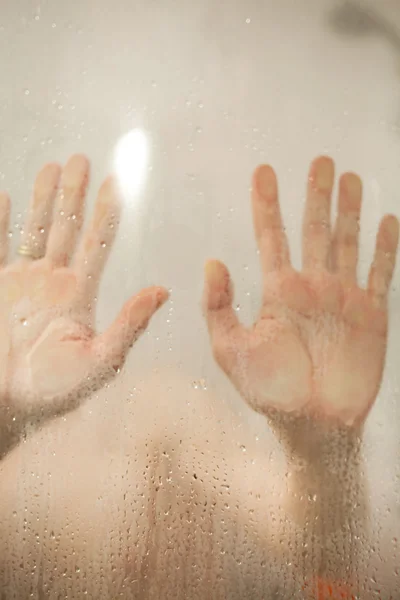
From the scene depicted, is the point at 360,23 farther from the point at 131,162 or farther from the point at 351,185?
the point at 131,162

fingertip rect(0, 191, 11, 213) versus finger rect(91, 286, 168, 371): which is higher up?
fingertip rect(0, 191, 11, 213)

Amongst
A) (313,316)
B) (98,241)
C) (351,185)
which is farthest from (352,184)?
(98,241)

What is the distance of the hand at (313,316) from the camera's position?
1.91 ft

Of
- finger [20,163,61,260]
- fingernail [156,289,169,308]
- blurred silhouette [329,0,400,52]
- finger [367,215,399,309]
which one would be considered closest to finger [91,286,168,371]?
fingernail [156,289,169,308]

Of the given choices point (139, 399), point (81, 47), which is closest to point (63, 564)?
point (139, 399)

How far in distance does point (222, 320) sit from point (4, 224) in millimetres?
240

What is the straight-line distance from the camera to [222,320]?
0.59 metres

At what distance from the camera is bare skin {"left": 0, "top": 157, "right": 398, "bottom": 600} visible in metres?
0.56

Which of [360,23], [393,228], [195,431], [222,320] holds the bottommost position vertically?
[195,431]

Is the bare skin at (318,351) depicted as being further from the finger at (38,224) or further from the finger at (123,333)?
the finger at (38,224)

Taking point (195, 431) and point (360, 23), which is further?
point (360, 23)

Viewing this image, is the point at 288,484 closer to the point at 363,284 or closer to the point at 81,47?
the point at 363,284

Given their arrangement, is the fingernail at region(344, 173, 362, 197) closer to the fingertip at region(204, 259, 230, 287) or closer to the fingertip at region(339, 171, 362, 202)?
the fingertip at region(339, 171, 362, 202)

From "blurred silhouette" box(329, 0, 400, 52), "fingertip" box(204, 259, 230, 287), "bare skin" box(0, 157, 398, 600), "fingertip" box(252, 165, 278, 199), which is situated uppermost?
"blurred silhouette" box(329, 0, 400, 52)
